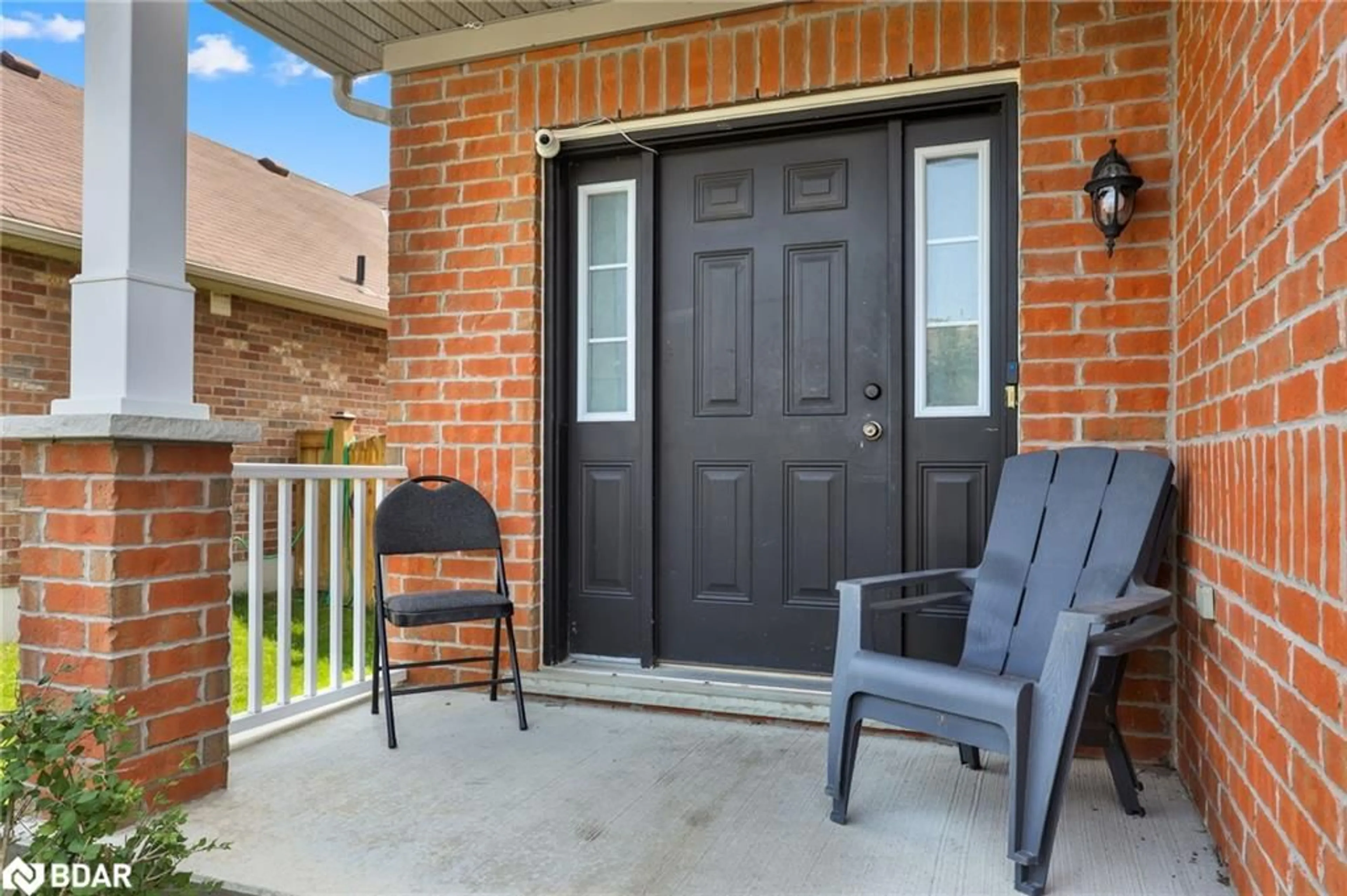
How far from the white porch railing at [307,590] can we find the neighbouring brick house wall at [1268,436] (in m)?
2.60

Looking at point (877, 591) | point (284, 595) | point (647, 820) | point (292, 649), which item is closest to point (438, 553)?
point (284, 595)

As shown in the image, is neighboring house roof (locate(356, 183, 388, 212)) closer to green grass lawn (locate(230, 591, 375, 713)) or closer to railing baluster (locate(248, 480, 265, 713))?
green grass lawn (locate(230, 591, 375, 713))

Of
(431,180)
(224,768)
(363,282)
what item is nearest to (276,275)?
(363,282)

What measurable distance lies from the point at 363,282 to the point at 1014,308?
6.78 meters

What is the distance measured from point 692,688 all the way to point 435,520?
3.78ft

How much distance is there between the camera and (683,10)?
10.3 ft

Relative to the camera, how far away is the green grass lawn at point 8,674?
10.6 ft

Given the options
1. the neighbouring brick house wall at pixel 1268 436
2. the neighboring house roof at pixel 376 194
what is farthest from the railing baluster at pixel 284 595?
the neighboring house roof at pixel 376 194

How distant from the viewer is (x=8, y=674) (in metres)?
3.96

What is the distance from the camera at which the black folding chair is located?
9.28 feet

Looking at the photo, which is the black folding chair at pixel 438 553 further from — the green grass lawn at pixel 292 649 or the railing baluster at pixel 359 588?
the green grass lawn at pixel 292 649
